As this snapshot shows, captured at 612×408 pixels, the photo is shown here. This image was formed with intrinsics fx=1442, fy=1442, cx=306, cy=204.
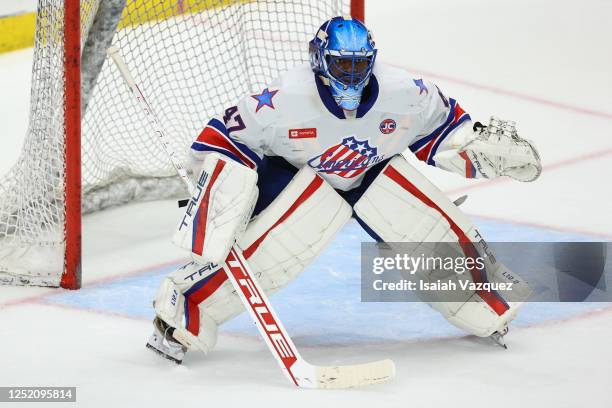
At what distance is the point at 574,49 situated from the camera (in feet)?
21.9

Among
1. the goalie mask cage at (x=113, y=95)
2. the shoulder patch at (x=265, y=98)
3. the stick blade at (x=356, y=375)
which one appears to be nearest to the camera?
the stick blade at (x=356, y=375)

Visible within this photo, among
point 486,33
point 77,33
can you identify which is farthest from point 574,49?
point 77,33

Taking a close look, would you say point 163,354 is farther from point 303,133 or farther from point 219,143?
point 303,133

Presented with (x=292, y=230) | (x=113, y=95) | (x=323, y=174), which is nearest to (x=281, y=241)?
(x=292, y=230)

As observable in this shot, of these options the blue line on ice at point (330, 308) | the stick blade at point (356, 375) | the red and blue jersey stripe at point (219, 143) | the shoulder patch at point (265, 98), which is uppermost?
the shoulder patch at point (265, 98)

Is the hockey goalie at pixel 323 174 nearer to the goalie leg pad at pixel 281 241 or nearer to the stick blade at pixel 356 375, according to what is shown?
the goalie leg pad at pixel 281 241

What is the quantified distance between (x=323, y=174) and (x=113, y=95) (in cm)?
140

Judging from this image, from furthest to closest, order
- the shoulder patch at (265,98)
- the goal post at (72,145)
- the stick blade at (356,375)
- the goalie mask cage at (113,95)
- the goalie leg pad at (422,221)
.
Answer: the goalie mask cage at (113,95)
the goal post at (72,145)
the goalie leg pad at (422,221)
the shoulder patch at (265,98)
the stick blade at (356,375)

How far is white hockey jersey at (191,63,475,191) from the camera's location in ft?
11.4

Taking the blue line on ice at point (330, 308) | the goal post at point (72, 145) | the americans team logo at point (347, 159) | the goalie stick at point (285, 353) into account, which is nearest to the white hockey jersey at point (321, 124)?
the americans team logo at point (347, 159)

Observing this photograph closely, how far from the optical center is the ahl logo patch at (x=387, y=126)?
3.53 metres

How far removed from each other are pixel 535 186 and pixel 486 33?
6.08 ft

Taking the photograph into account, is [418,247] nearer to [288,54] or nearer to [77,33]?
[77,33]

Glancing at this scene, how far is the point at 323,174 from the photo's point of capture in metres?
3.60
